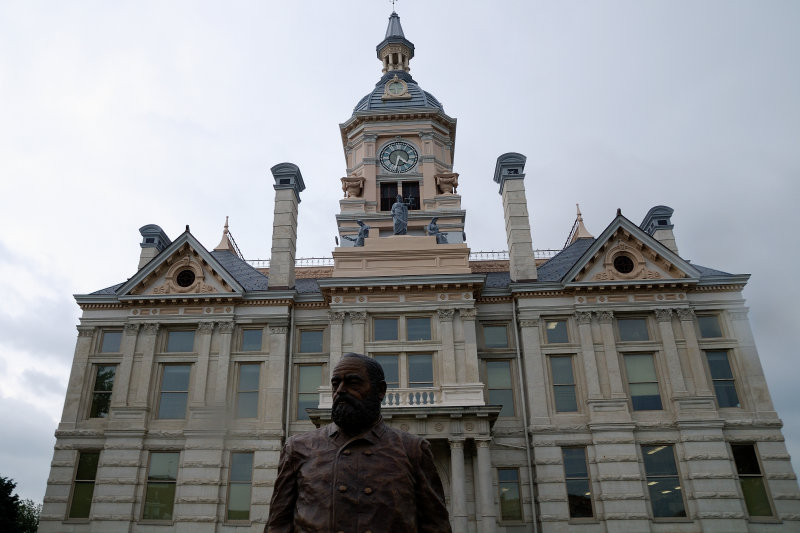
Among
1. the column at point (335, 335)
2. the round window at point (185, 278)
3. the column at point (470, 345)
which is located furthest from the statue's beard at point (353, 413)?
the round window at point (185, 278)

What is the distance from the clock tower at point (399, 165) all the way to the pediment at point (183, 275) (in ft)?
21.3

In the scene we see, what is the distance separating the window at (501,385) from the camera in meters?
25.4

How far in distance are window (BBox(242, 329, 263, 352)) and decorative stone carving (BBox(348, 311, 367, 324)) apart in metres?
4.23

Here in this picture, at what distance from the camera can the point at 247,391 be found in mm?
25891

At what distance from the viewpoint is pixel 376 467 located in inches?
200

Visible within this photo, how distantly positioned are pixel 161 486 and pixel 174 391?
375cm

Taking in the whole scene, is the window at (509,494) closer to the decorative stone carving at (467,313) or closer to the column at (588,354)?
the column at (588,354)

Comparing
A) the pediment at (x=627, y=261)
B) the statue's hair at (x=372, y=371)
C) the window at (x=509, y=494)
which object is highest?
the pediment at (x=627, y=261)

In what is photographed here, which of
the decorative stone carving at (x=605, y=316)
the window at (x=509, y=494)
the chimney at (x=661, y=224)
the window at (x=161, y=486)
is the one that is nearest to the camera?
the window at (x=509, y=494)

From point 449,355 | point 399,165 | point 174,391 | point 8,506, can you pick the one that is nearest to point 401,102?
point 399,165

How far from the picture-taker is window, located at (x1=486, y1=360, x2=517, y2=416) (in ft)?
83.2

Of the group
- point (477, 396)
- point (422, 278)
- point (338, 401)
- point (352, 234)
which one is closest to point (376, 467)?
point (338, 401)

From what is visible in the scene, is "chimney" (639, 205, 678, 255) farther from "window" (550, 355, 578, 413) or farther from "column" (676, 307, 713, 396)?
"window" (550, 355, 578, 413)

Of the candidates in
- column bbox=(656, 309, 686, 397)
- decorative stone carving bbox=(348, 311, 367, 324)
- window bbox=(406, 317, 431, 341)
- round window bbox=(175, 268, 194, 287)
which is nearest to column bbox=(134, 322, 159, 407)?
round window bbox=(175, 268, 194, 287)
